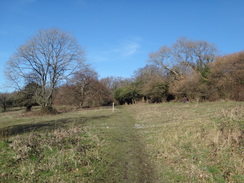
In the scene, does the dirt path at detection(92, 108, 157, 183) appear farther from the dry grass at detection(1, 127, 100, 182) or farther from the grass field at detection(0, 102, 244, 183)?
the dry grass at detection(1, 127, 100, 182)

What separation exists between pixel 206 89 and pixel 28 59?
27.1m

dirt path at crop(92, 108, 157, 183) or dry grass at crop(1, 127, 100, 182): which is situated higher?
dry grass at crop(1, 127, 100, 182)

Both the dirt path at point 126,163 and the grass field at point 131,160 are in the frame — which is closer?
the grass field at point 131,160

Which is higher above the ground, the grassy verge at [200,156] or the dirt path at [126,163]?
the grassy verge at [200,156]

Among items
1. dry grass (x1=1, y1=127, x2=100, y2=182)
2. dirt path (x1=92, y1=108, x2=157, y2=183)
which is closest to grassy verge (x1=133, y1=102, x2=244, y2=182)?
dirt path (x1=92, y1=108, x2=157, y2=183)

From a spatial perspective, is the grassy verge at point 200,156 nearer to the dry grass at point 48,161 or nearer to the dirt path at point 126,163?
the dirt path at point 126,163

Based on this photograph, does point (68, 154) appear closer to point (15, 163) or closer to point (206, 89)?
point (15, 163)

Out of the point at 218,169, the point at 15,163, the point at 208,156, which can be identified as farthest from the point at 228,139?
the point at 15,163

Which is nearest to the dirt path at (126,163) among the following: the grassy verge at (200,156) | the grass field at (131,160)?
the grass field at (131,160)

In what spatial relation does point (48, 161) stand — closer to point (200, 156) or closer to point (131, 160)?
point (131, 160)

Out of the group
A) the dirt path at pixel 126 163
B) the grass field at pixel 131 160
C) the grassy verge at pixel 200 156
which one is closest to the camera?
the grassy verge at pixel 200 156

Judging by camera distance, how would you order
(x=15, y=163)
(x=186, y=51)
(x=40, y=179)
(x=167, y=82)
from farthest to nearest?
(x=186, y=51) → (x=167, y=82) → (x=15, y=163) → (x=40, y=179)

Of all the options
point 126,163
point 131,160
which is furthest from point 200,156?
point 126,163

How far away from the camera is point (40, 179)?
4.19 metres
